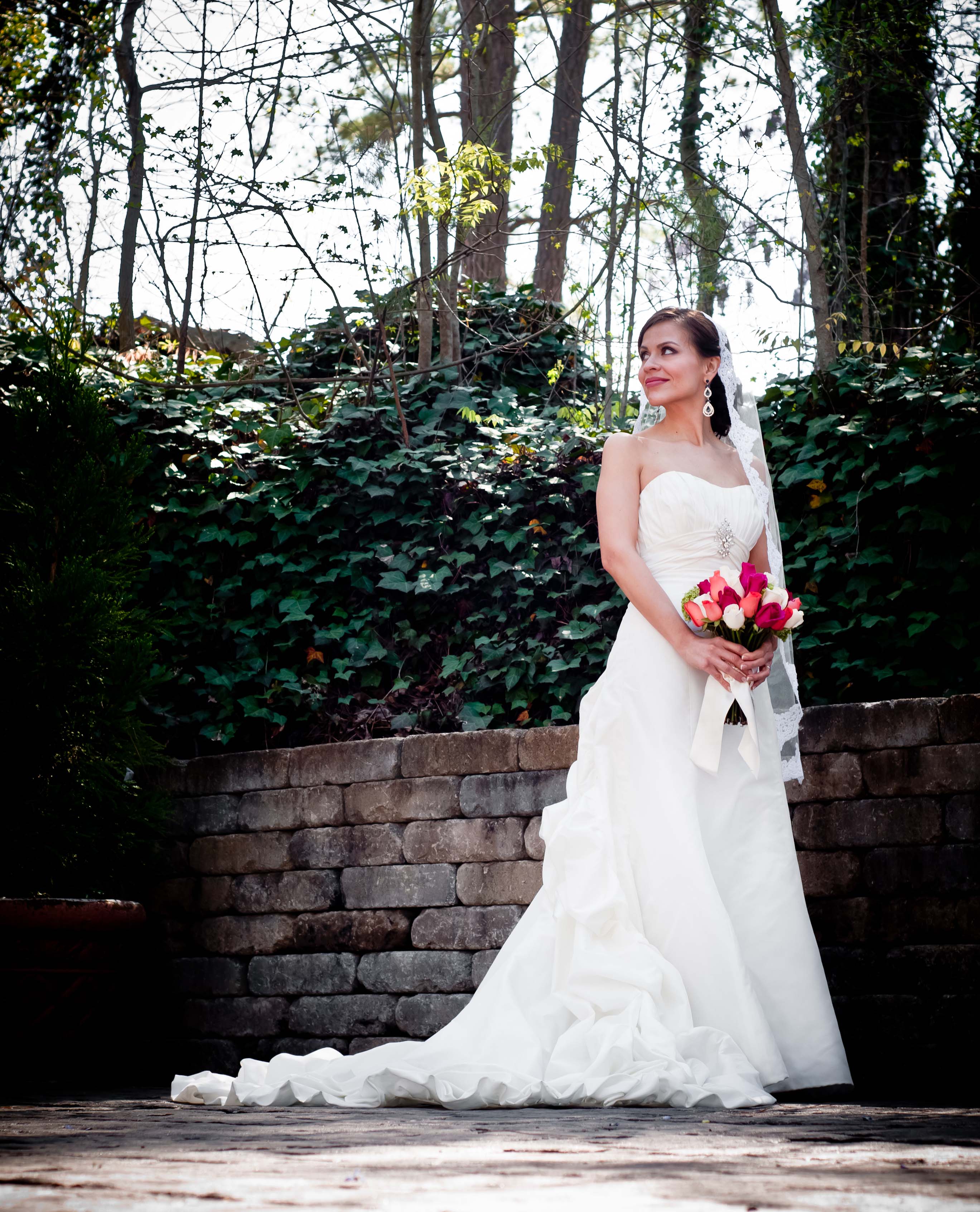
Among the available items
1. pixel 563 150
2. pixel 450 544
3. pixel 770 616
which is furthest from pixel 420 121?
pixel 770 616

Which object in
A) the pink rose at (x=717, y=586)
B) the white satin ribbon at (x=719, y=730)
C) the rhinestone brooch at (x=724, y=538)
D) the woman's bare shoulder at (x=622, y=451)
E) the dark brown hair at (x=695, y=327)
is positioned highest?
the dark brown hair at (x=695, y=327)

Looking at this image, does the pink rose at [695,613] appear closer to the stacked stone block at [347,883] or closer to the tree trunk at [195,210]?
the stacked stone block at [347,883]

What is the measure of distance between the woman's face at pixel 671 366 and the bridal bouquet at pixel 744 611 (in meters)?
0.67

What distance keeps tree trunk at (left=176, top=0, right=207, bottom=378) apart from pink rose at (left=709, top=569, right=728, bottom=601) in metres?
4.27

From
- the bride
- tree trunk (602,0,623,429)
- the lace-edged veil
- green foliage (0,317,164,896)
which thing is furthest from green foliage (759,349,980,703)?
green foliage (0,317,164,896)

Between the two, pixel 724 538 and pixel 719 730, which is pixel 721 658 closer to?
pixel 719 730

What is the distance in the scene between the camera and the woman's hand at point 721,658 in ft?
11.1

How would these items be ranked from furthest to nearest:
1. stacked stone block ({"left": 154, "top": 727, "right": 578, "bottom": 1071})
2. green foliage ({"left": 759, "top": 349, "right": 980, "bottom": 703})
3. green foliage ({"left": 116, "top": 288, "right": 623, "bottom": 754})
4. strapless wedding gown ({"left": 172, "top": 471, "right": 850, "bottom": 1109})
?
green foliage ({"left": 116, "top": 288, "right": 623, "bottom": 754}), stacked stone block ({"left": 154, "top": 727, "right": 578, "bottom": 1071}), green foliage ({"left": 759, "top": 349, "right": 980, "bottom": 703}), strapless wedding gown ({"left": 172, "top": 471, "right": 850, "bottom": 1109})

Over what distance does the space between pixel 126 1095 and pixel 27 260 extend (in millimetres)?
5723

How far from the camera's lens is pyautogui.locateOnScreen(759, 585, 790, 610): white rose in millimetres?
3377

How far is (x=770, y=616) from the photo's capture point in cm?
336

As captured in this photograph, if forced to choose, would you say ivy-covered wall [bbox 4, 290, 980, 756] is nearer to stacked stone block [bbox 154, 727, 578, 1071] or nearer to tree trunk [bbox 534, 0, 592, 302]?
stacked stone block [bbox 154, 727, 578, 1071]

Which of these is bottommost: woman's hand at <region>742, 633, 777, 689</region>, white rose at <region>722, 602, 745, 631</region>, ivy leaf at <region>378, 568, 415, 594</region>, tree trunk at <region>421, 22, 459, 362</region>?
woman's hand at <region>742, 633, 777, 689</region>

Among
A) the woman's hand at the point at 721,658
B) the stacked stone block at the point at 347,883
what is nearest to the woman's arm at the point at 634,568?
the woman's hand at the point at 721,658
